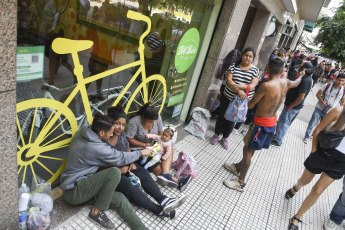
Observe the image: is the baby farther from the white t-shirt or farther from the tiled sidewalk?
the white t-shirt

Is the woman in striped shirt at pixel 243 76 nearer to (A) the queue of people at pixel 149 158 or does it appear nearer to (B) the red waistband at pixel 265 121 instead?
(A) the queue of people at pixel 149 158

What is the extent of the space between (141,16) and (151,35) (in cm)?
39

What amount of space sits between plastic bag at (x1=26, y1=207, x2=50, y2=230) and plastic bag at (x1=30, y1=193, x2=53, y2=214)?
2.8 inches

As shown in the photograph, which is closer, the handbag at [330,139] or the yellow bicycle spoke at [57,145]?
the yellow bicycle spoke at [57,145]

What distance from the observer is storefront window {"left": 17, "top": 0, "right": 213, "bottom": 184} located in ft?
6.54

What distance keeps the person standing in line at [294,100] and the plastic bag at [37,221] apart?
15.0 feet

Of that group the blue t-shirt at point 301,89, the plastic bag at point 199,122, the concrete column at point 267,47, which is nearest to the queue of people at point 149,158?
the plastic bag at point 199,122

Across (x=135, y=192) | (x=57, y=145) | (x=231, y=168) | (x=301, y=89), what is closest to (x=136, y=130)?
(x=135, y=192)

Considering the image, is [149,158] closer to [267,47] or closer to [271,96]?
[271,96]

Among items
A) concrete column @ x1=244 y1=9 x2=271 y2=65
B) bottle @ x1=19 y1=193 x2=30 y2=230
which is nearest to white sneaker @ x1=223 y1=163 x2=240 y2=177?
bottle @ x1=19 y1=193 x2=30 y2=230

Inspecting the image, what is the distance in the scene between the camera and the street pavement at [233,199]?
2.72 m

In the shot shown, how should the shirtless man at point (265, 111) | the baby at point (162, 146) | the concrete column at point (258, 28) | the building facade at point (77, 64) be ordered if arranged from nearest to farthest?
1. the building facade at point (77, 64)
2. the shirtless man at point (265, 111)
3. the baby at point (162, 146)
4. the concrete column at point (258, 28)

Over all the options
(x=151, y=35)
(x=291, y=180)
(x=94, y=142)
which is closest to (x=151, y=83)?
(x=151, y=35)

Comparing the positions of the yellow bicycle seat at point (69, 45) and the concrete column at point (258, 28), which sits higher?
the concrete column at point (258, 28)
